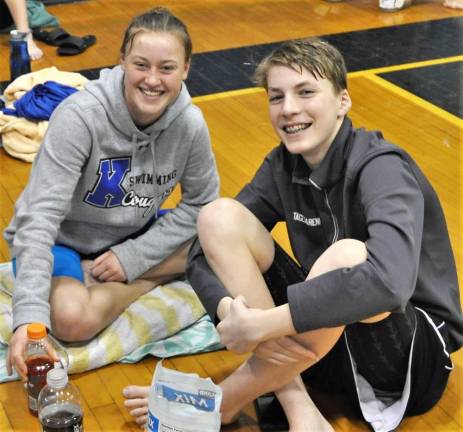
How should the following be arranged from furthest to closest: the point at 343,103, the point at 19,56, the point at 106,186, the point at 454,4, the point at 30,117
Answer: the point at 454,4 → the point at 19,56 → the point at 30,117 → the point at 106,186 → the point at 343,103

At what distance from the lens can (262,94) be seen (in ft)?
13.3

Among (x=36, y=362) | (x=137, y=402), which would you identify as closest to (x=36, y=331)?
(x=36, y=362)

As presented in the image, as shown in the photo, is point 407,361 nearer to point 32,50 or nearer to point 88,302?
point 88,302

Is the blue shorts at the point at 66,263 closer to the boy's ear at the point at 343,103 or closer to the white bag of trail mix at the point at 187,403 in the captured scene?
the white bag of trail mix at the point at 187,403

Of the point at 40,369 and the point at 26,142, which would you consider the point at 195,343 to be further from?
the point at 26,142

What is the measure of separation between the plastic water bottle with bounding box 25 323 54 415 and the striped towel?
15cm

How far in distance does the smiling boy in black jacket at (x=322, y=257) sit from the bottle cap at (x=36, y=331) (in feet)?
1.11

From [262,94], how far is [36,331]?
228 centimetres

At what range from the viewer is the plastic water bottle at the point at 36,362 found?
6.55 feet

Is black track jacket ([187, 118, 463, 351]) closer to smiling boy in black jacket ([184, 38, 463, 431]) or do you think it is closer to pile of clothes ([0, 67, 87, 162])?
smiling boy in black jacket ([184, 38, 463, 431])

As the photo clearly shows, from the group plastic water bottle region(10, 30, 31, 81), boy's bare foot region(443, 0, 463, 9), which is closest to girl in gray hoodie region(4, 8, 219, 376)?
plastic water bottle region(10, 30, 31, 81)

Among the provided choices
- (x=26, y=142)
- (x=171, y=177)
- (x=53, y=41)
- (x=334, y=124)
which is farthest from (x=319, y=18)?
(x=334, y=124)

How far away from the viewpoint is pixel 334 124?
2029mm

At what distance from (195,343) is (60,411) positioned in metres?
0.54
